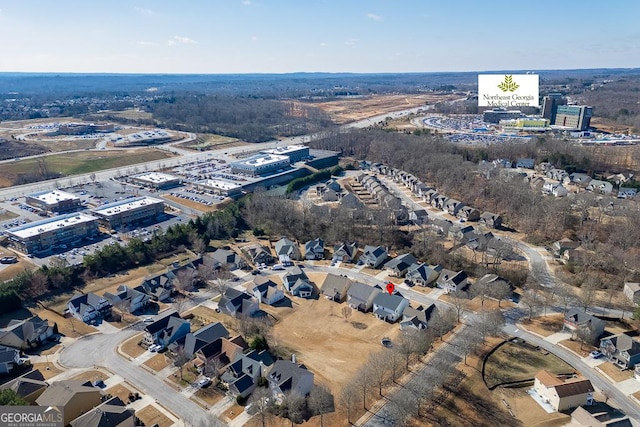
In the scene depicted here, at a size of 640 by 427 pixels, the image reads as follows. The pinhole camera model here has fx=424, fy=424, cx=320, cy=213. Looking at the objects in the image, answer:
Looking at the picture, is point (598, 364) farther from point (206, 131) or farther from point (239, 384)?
point (206, 131)

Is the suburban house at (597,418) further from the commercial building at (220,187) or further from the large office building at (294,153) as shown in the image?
the large office building at (294,153)

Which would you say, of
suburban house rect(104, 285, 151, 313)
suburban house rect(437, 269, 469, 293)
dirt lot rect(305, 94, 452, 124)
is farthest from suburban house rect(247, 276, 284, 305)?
dirt lot rect(305, 94, 452, 124)

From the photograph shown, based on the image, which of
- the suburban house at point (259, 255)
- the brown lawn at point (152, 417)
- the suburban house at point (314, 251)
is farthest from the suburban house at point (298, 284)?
the brown lawn at point (152, 417)

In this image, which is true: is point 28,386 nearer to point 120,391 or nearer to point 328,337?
point 120,391

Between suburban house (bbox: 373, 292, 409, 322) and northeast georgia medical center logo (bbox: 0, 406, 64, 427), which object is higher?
northeast georgia medical center logo (bbox: 0, 406, 64, 427)

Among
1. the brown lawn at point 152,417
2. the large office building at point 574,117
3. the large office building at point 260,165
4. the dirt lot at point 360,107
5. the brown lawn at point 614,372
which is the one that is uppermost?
the dirt lot at point 360,107

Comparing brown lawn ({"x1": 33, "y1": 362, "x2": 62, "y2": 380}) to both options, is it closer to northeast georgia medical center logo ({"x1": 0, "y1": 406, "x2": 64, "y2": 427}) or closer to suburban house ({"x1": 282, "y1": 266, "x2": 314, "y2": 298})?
northeast georgia medical center logo ({"x1": 0, "y1": 406, "x2": 64, "y2": 427})

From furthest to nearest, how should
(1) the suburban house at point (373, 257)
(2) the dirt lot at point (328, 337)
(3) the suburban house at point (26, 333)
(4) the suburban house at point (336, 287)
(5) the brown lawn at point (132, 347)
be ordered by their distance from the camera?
(1) the suburban house at point (373, 257), (4) the suburban house at point (336, 287), (3) the suburban house at point (26, 333), (5) the brown lawn at point (132, 347), (2) the dirt lot at point (328, 337)
